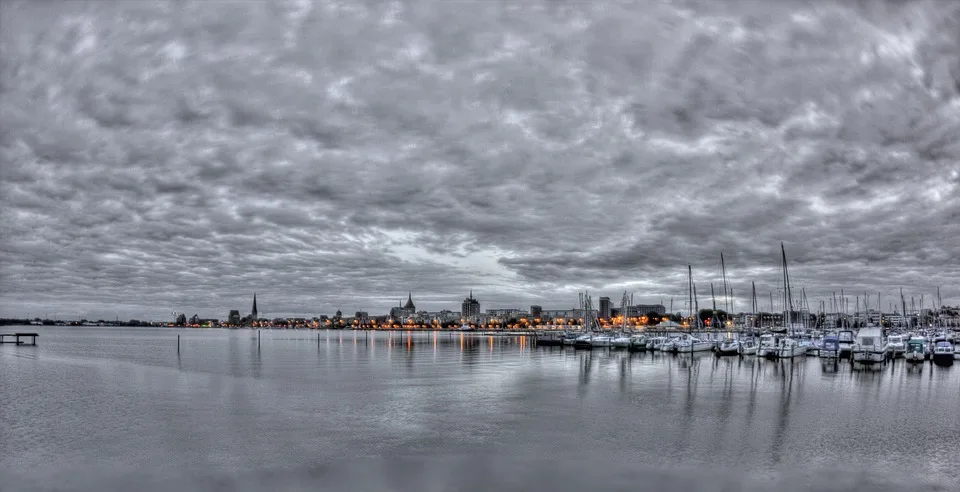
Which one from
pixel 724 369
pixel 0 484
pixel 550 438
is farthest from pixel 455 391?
pixel 724 369

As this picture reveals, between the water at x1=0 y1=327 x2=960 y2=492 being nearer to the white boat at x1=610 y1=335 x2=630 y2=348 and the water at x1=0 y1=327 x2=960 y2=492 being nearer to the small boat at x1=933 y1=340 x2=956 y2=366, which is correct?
the small boat at x1=933 y1=340 x2=956 y2=366

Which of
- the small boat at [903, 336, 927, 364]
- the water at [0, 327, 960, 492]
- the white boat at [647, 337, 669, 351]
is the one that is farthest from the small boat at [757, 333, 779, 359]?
the water at [0, 327, 960, 492]

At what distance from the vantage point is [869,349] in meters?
63.6

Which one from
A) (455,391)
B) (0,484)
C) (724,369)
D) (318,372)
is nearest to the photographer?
(0,484)

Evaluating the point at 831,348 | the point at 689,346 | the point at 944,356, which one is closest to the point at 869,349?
the point at 831,348

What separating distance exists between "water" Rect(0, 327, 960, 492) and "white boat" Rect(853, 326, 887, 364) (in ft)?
61.6

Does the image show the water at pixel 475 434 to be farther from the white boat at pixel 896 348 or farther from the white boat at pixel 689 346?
the white boat at pixel 689 346

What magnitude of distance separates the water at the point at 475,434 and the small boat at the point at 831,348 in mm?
23996

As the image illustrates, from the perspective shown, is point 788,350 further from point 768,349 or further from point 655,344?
point 655,344

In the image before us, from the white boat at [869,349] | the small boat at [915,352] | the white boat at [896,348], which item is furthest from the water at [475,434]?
the white boat at [896,348]

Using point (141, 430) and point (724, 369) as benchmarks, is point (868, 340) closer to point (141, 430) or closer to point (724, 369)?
point (724, 369)

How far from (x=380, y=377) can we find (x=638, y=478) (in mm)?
32410

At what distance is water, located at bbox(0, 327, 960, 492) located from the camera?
734 inches

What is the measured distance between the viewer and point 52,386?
41375 mm
